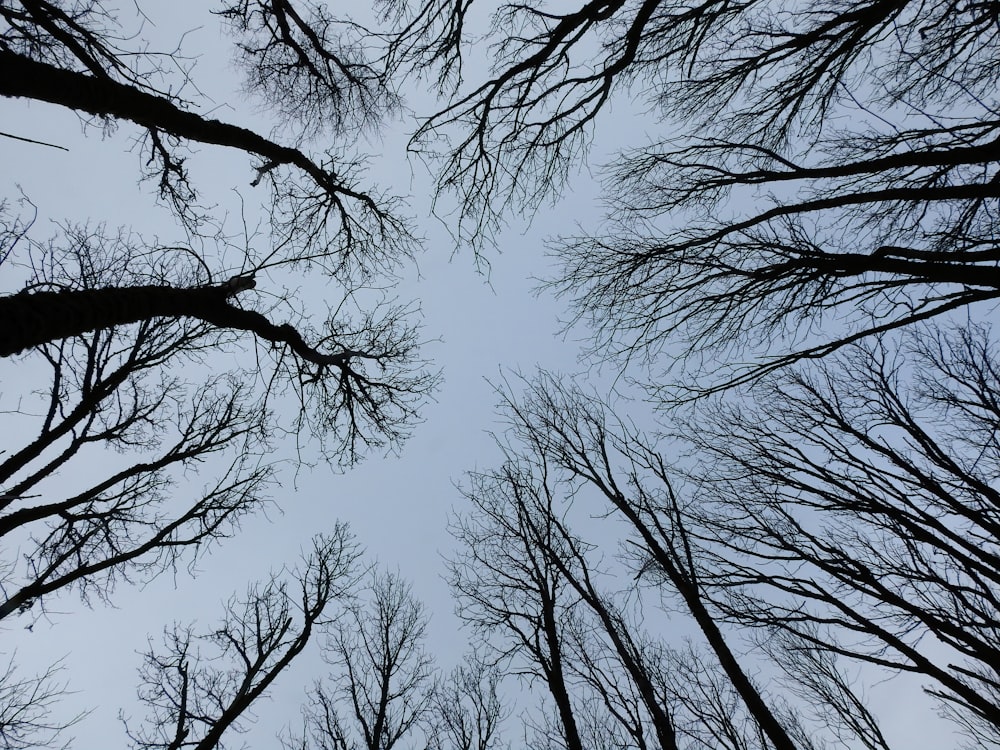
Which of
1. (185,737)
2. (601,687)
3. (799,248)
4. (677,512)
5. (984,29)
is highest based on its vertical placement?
(984,29)

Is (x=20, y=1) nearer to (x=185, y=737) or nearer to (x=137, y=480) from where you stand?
(x=137, y=480)

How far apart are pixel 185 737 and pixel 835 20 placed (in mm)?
11801

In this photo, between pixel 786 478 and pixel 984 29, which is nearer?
pixel 984 29

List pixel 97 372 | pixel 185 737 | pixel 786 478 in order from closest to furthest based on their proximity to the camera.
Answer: pixel 97 372
pixel 786 478
pixel 185 737

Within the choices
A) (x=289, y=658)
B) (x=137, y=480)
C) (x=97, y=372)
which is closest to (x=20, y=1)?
(x=97, y=372)

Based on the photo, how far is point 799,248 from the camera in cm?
370

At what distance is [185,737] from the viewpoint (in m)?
6.59

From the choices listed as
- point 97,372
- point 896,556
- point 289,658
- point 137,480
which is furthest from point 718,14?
point 289,658

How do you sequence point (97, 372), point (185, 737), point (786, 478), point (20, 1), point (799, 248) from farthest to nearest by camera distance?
1. point (185, 737)
2. point (786, 478)
3. point (97, 372)
4. point (799, 248)
5. point (20, 1)

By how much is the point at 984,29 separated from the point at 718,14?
2219 mm

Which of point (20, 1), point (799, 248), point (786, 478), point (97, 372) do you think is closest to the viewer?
point (20, 1)

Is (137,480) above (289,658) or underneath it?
above

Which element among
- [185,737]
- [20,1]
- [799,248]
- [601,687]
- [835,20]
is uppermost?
[20,1]

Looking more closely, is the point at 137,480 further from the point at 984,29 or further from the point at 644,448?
the point at 984,29
